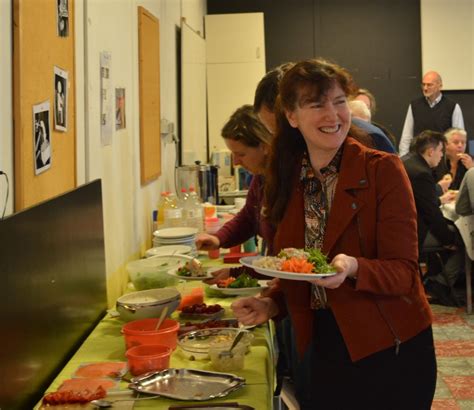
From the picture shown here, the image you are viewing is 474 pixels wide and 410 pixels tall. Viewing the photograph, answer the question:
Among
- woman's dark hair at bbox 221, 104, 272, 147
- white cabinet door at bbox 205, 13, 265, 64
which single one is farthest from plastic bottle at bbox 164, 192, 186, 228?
white cabinet door at bbox 205, 13, 265, 64

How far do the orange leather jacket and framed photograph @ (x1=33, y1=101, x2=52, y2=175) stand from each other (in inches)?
30.5

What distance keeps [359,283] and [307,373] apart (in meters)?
0.45

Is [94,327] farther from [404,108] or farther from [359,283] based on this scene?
[404,108]

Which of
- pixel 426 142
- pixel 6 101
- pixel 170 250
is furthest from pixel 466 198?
pixel 6 101

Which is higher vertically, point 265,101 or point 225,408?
point 265,101

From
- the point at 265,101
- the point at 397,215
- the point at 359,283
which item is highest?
the point at 265,101

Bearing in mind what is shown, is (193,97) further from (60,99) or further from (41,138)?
(41,138)

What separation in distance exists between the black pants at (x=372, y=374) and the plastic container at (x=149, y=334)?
395 millimetres

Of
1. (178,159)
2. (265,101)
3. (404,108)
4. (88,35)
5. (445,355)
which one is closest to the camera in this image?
(265,101)

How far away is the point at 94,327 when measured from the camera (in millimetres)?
2145

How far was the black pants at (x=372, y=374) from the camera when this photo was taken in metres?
1.66

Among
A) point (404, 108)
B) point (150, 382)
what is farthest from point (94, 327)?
point (404, 108)

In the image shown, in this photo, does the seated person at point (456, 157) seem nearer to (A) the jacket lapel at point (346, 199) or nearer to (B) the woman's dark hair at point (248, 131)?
(B) the woman's dark hair at point (248, 131)

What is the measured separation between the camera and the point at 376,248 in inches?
64.4
